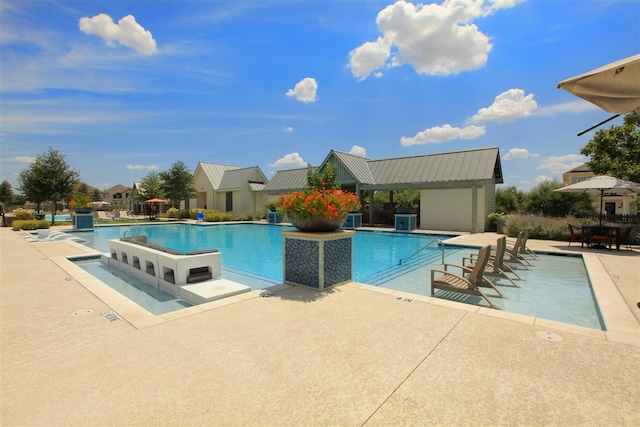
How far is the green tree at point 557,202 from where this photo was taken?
1931 cm

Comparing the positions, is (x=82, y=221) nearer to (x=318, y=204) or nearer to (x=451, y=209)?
(x=318, y=204)

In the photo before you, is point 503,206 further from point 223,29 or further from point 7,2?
point 7,2

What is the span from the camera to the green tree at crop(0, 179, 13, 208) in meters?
49.2

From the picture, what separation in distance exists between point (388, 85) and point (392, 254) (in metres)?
9.83

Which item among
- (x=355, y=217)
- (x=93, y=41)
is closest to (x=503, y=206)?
(x=355, y=217)

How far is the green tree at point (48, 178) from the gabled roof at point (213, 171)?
12352mm

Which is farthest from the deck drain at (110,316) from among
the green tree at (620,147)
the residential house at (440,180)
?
the green tree at (620,147)

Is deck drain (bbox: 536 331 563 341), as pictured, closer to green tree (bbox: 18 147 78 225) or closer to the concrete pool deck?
the concrete pool deck

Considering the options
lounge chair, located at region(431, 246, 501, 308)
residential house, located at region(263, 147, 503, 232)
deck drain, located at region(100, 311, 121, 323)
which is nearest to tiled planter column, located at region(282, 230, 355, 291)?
lounge chair, located at region(431, 246, 501, 308)

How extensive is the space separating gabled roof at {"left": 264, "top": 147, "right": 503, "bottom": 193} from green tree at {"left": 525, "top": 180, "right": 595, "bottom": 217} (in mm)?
2833

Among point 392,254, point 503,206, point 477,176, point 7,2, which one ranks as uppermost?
point 7,2

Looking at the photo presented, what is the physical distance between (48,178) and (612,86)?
29.4 metres

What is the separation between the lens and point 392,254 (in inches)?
443

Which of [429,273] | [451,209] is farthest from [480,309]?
[451,209]
